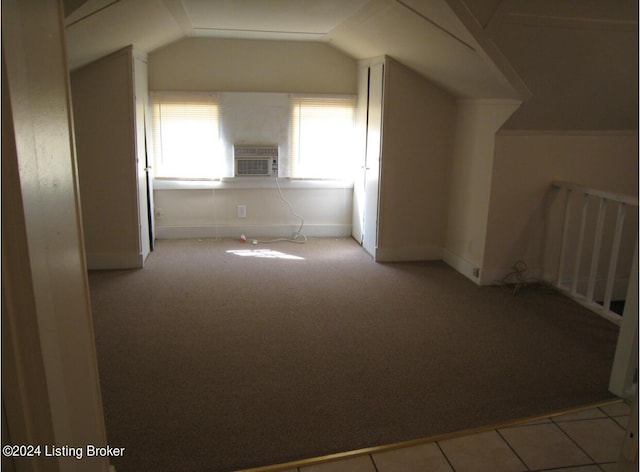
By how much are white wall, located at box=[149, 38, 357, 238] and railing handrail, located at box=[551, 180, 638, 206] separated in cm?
242

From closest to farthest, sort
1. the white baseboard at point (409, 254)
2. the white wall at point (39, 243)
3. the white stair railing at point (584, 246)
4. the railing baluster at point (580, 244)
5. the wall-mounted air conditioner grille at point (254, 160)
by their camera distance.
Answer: the white wall at point (39, 243) < the railing baluster at point (580, 244) < the white stair railing at point (584, 246) < the white baseboard at point (409, 254) < the wall-mounted air conditioner grille at point (254, 160)

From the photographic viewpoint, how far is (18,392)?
1023mm

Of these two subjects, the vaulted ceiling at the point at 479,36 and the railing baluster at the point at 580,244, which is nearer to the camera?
the vaulted ceiling at the point at 479,36

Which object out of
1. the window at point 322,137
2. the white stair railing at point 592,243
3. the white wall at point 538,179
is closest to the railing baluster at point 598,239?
the white stair railing at point 592,243

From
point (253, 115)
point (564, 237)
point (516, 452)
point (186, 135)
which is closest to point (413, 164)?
point (564, 237)

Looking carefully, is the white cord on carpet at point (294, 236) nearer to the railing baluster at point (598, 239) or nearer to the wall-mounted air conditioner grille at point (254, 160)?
the wall-mounted air conditioner grille at point (254, 160)

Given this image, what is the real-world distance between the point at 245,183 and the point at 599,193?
358cm

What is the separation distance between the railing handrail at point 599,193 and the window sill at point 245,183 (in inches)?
94.4

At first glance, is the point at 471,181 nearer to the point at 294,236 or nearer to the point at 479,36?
the point at 479,36

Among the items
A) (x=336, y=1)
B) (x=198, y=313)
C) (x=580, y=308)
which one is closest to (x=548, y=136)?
(x=580, y=308)

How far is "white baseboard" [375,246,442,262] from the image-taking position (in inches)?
199

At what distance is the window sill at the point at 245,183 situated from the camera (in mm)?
5648

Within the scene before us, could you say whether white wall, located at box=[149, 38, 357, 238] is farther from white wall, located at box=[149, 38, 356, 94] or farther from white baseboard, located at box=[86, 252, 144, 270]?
white baseboard, located at box=[86, 252, 144, 270]

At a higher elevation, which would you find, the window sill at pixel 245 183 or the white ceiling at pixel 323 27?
the white ceiling at pixel 323 27
